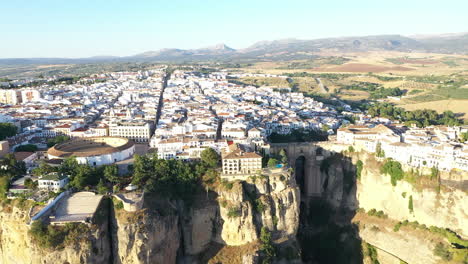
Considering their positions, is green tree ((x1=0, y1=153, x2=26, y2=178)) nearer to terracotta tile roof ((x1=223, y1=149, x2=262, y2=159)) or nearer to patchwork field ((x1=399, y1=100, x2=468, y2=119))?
terracotta tile roof ((x1=223, y1=149, x2=262, y2=159))

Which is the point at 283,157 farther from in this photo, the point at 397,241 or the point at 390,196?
the point at 397,241

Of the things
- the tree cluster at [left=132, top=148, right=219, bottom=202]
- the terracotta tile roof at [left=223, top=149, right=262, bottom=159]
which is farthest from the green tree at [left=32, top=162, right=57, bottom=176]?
the terracotta tile roof at [left=223, top=149, right=262, bottom=159]

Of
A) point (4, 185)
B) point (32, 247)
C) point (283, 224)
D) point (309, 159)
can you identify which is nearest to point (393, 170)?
point (309, 159)

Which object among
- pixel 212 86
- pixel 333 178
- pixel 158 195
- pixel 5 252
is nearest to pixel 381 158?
pixel 333 178

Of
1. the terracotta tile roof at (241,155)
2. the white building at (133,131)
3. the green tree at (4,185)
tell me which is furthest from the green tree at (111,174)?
the white building at (133,131)

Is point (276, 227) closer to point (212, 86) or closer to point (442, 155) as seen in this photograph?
point (442, 155)

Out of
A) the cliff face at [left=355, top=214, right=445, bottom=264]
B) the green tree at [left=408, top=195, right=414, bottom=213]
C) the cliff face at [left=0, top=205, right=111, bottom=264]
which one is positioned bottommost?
the cliff face at [left=355, top=214, right=445, bottom=264]

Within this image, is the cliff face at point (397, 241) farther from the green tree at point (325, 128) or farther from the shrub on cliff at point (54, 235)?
the shrub on cliff at point (54, 235)
